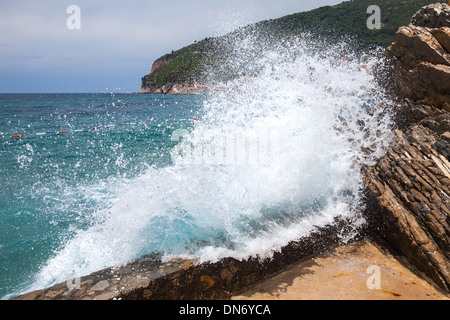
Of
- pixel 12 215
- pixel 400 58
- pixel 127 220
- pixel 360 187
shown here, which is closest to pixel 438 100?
pixel 400 58

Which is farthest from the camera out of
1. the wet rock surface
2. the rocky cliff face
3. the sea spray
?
the sea spray

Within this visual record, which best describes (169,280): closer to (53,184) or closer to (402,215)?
(402,215)

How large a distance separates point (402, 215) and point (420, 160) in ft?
2.50

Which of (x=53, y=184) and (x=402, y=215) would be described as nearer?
(x=402, y=215)

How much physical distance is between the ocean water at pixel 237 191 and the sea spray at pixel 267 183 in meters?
0.02

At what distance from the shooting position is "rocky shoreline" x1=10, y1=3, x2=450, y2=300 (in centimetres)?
258

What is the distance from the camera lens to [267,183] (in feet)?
14.1

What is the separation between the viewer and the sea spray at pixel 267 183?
3.35 meters

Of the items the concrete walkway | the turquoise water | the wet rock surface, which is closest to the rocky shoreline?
the wet rock surface

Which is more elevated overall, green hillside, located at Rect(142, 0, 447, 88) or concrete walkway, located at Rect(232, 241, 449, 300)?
green hillside, located at Rect(142, 0, 447, 88)

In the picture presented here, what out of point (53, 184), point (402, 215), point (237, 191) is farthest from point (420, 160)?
point (53, 184)

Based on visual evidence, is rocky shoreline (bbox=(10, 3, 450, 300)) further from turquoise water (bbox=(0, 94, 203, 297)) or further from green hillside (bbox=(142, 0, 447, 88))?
green hillside (bbox=(142, 0, 447, 88))
